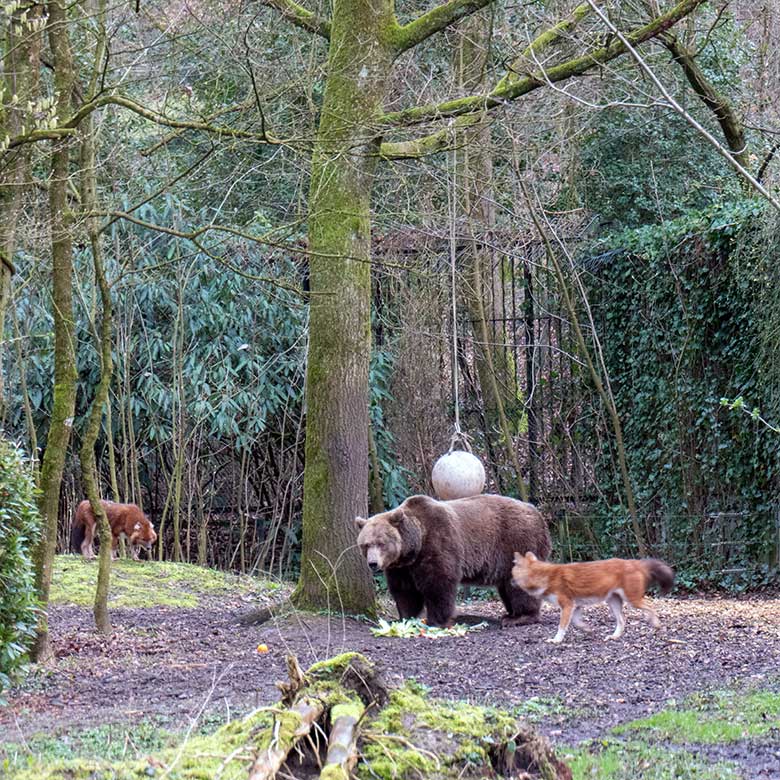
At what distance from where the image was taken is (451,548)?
10383 millimetres

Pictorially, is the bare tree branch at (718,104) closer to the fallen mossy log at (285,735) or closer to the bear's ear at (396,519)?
the bear's ear at (396,519)

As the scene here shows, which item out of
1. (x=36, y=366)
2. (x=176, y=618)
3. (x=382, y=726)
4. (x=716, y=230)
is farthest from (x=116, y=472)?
(x=382, y=726)

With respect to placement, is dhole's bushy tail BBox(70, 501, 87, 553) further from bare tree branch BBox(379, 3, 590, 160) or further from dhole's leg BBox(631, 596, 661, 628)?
dhole's leg BBox(631, 596, 661, 628)

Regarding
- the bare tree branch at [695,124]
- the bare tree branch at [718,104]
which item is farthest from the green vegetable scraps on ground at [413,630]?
the bare tree branch at [695,124]

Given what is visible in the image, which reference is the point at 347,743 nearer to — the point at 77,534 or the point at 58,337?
the point at 58,337

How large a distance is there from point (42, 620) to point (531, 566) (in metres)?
3.74

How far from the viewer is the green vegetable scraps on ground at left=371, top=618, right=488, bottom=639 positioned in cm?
962

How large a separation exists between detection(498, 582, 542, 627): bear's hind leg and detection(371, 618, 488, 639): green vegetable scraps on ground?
16.6 inches

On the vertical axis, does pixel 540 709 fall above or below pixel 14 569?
below

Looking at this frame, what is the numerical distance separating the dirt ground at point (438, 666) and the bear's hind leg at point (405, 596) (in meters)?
0.76

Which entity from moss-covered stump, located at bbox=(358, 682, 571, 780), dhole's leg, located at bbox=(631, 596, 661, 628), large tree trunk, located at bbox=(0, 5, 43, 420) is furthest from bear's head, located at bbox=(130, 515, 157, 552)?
moss-covered stump, located at bbox=(358, 682, 571, 780)

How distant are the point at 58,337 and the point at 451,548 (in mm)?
3833

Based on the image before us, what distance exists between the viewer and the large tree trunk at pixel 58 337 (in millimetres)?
8414

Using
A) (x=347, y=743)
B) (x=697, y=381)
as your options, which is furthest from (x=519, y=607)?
(x=347, y=743)
